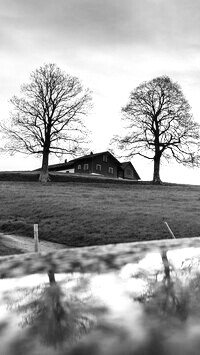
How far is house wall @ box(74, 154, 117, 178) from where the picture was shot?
84000mm

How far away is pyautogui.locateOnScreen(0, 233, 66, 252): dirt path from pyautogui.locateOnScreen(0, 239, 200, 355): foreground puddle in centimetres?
1626

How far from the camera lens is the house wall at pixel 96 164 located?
276 ft

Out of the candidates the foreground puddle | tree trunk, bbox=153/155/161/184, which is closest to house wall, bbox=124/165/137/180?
tree trunk, bbox=153/155/161/184

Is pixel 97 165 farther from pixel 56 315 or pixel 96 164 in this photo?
pixel 56 315

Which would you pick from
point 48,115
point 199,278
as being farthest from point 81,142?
point 199,278

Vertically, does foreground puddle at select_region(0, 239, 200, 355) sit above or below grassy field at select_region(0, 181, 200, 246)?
above

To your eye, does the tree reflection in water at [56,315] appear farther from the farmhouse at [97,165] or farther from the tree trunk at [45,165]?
the farmhouse at [97,165]

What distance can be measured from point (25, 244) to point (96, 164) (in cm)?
6626

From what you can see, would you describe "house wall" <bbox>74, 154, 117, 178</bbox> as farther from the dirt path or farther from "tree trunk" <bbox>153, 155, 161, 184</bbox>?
the dirt path

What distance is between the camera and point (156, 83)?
2190 inches

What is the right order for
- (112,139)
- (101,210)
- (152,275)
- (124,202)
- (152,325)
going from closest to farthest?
1. (152,325)
2. (152,275)
3. (101,210)
4. (124,202)
5. (112,139)

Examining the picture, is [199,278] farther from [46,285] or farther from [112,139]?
[112,139]

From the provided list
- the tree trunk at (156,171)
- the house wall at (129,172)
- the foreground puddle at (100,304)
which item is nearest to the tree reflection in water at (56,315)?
the foreground puddle at (100,304)

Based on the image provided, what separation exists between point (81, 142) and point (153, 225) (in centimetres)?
3037
